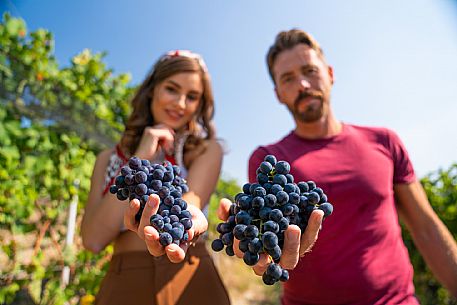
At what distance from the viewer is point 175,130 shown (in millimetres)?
1833

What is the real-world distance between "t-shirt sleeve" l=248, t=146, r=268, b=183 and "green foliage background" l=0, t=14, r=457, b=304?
72.9 inches

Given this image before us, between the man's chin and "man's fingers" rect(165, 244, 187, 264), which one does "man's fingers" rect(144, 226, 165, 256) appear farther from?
the man's chin

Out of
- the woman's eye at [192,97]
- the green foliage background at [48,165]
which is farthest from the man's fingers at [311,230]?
the green foliage background at [48,165]

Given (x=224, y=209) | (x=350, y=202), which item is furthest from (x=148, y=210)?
(x=350, y=202)

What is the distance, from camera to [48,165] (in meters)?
2.83

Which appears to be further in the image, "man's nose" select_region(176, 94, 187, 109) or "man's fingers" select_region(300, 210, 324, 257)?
"man's nose" select_region(176, 94, 187, 109)

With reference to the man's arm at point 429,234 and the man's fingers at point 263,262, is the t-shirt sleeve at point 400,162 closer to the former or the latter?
the man's arm at point 429,234

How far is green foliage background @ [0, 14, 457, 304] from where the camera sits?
8.66 ft

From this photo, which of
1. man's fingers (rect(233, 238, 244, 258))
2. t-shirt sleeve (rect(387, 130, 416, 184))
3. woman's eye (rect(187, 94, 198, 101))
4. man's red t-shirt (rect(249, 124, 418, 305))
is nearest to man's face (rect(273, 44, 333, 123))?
man's red t-shirt (rect(249, 124, 418, 305))

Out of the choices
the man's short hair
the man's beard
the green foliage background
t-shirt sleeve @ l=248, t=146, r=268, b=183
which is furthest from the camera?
the green foliage background

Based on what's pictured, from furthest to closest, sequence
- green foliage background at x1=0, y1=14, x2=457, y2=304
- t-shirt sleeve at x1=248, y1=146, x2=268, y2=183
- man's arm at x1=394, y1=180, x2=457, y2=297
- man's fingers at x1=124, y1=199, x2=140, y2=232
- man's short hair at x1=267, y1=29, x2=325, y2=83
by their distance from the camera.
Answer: green foliage background at x1=0, y1=14, x2=457, y2=304
man's short hair at x1=267, y1=29, x2=325, y2=83
t-shirt sleeve at x1=248, y1=146, x2=268, y2=183
man's arm at x1=394, y1=180, x2=457, y2=297
man's fingers at x1=124, y1=199, x2=140, y2=232

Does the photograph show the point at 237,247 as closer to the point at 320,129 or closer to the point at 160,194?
the point at 160,194

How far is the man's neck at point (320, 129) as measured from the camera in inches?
72.9

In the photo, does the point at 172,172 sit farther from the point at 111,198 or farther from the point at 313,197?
the point at 111,198
